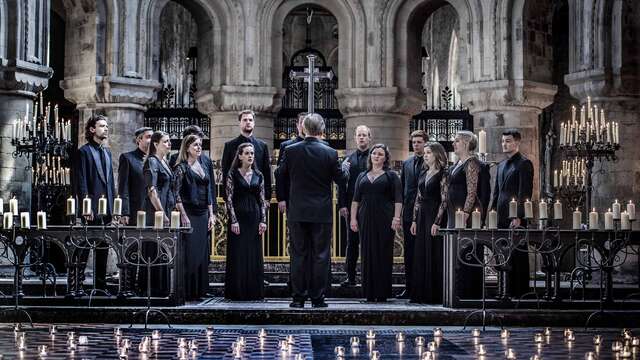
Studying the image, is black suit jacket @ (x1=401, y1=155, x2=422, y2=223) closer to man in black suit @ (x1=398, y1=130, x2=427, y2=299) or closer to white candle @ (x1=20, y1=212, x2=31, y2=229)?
man in black suit @ (x1=398, y1=130, x2=427, y2=299)

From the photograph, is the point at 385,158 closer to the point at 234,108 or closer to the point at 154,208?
the point at 154,208

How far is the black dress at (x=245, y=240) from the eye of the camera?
36.5ft

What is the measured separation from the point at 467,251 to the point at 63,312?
3.96m

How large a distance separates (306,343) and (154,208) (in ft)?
10.4

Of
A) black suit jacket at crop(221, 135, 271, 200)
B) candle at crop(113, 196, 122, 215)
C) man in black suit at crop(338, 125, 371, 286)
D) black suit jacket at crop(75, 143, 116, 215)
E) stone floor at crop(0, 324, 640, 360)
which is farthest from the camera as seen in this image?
man in black suit at crop(338, 125, 371, 286)

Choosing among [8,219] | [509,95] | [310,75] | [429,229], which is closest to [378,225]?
[429,229]

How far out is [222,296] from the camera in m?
12.3

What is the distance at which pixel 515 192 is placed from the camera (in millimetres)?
11359

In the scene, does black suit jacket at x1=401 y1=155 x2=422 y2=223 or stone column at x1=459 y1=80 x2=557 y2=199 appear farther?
stone column at x1=459 y1=80 x2=557 y2=199

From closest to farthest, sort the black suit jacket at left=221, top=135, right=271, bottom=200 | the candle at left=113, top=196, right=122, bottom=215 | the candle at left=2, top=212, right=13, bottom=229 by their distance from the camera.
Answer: the candle at left=2, top=212, right=13, bottom=229 < the candle at left=113, top=196, right=122, bottom=215 < the black suit jacket at left=221, top=135, right=271, bottom=200

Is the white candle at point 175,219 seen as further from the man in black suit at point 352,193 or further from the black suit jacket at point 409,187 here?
the black suit jacket at point 409,187

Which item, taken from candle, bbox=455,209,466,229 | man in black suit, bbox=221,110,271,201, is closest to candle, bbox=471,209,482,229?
candle, bbox=455,209,466,229

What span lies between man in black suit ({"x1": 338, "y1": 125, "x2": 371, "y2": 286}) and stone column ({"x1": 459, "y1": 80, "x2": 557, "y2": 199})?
663 centimetres

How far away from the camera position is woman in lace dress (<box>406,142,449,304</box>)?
1091 centimetres
